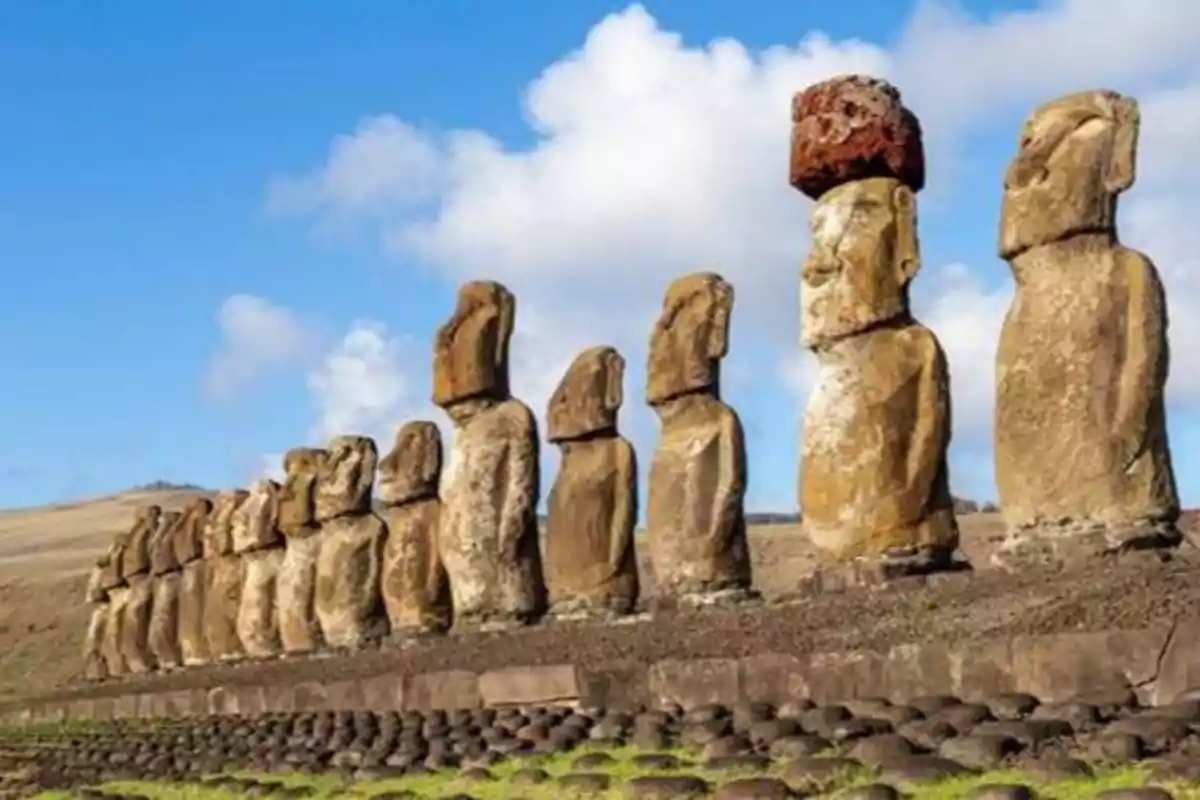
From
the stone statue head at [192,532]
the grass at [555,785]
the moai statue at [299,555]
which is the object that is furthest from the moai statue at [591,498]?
the stone statue head at [192,532]

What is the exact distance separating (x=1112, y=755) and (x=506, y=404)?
1166 centimetres

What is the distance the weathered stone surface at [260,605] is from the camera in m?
21.2

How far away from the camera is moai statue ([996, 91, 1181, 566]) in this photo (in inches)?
374

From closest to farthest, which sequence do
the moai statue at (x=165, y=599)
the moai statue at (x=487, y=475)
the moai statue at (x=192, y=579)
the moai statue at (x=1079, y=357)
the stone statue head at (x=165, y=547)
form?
the moai statue at (x=1079, y=357) → the moai statue at (x=487, y=475) → the moai statue at (x=192, y=579) → the moai statue at (x=165, y=599) → the stone statue head at (x=165, y=547)

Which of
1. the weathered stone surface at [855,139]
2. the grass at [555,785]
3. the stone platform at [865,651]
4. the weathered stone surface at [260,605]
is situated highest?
the weathered stone surface at [855,139]

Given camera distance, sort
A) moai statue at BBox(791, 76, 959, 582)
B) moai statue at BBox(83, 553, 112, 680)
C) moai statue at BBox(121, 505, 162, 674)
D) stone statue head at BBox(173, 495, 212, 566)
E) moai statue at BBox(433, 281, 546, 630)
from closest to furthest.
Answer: moai statue at BBox(791, 76, 959, 582), moai statue at BBox(433, 281, 546, 630), stone statue head at BBox(173, 495, 212, 566), moai statue at BBox(121, 505, 162, 674), moai statue at BBox(83, 553, 112, 680)

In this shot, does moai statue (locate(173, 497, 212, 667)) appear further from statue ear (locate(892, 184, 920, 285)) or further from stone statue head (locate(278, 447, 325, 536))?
statue ear (locate(892, 184, 920, 285))

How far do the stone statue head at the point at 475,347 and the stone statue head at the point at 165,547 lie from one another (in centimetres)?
1066

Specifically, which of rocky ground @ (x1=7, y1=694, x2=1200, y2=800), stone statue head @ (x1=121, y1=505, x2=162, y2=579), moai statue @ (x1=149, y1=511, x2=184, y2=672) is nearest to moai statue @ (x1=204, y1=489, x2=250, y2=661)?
moai statue @ (x1=149, y1=511, x2=184, y2=672)

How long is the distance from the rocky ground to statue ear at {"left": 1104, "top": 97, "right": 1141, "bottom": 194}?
385 centimetres

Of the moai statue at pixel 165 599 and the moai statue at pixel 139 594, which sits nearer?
the moai statue at pixel 165 599

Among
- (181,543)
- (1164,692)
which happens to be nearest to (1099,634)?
(1164,692)

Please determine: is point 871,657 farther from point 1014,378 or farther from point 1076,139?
point 1076,139

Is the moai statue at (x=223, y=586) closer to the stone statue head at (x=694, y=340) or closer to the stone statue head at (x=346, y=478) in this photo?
the stone statue head at (x=346, y=478)
